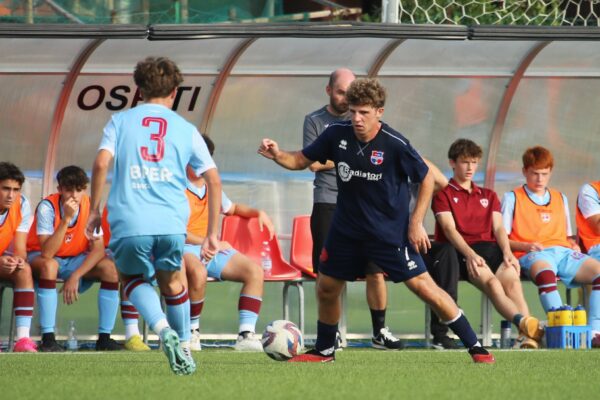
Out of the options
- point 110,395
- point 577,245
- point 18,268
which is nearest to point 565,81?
point 577,245

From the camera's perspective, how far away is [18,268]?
10539 mm

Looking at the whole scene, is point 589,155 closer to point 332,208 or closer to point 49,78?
point 332,208

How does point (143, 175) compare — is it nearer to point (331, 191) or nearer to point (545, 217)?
point (331, 191)

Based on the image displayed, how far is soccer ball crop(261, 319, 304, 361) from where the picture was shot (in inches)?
329

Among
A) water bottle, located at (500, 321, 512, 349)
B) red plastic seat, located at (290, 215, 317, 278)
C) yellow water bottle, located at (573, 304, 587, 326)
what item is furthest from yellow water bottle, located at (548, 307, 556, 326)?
red plastic seat, located at (290, 215, 317, 278)

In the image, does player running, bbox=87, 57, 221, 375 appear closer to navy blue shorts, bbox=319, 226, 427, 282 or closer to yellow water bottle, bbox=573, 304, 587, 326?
navy blue shorts, bbox=319, 226, 427, 282

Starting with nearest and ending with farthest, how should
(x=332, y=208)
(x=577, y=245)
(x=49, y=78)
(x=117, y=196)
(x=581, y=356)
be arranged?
1. (x=117, y=196)
2. (x=581, y=356)
3. (x=332, y=208)
4. (x=577, y=245)
5. (x=49, y=78)

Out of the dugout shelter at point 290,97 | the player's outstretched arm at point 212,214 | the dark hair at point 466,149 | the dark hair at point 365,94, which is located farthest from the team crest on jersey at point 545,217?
the player's outstretched arm at point 212,214

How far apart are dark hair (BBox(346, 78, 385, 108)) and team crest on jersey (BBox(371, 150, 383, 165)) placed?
0.27m

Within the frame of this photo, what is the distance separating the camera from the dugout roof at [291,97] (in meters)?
12.5

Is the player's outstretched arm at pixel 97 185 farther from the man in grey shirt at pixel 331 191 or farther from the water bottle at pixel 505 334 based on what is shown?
the water bottle at pixel 505 334

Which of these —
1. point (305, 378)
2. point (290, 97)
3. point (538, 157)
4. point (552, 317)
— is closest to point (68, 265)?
point (290, 97)

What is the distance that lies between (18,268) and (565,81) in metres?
5.52

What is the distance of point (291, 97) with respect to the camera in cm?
1289
